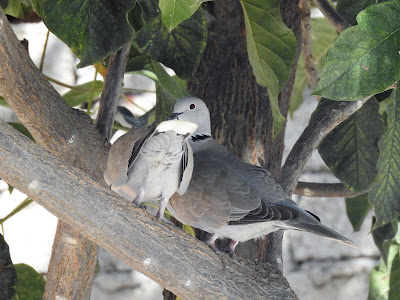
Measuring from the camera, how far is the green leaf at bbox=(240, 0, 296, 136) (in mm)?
953

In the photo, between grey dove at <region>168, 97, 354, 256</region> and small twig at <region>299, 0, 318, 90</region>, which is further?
small twig at <region>299, 0, 318, 90</region>

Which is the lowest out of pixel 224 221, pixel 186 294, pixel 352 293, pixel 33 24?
pixel 186 294

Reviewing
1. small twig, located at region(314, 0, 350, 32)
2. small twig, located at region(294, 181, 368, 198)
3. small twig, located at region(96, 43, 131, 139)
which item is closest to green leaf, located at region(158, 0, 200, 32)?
small twig, located at region(96, 43, 131, 139)

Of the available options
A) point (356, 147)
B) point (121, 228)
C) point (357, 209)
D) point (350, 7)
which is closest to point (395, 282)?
point (357, 209)

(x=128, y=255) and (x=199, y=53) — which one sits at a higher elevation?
(x=199, y=53)

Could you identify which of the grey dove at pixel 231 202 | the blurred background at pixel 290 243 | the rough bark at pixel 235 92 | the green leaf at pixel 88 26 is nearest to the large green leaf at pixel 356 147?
the rough bark at pixel 235 92

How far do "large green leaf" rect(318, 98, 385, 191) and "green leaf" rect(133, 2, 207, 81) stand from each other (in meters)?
0.32

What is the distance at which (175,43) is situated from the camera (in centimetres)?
96

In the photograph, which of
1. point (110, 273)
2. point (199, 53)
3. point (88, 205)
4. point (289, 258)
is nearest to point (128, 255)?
point (88, 205)

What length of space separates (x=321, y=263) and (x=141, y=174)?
62.8 inches

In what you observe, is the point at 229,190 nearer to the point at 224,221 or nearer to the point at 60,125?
the point at 224,221

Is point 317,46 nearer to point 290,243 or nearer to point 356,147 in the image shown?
point 356,147

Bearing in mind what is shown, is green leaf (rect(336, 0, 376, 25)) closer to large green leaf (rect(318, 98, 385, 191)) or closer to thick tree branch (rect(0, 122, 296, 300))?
large green leaf (rect(318, 98, 385, 191))

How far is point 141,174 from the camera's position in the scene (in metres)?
0.78
